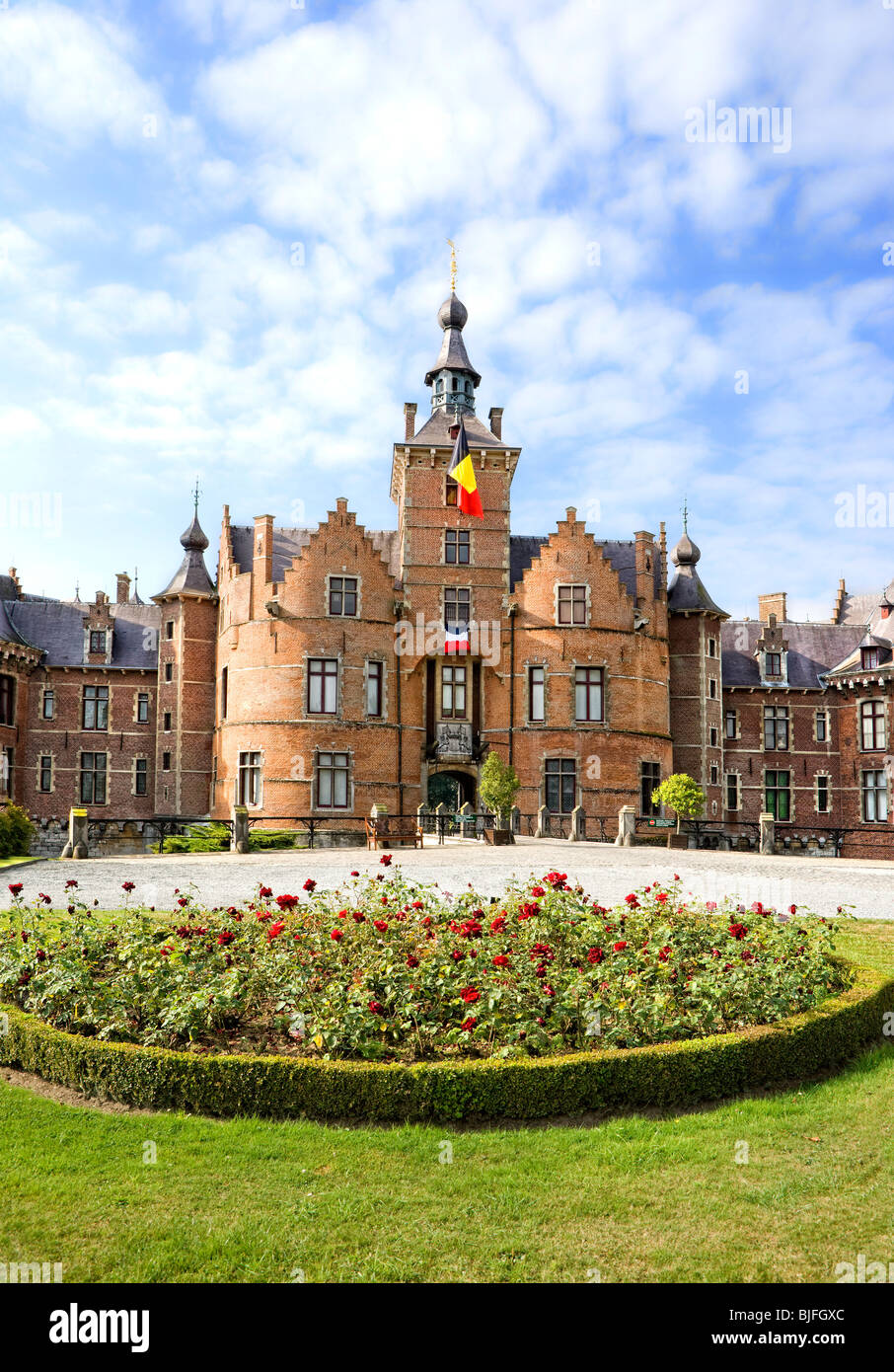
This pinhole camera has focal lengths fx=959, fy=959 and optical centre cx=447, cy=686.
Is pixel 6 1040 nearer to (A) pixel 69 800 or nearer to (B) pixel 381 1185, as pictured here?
(B) pixel 381 1185

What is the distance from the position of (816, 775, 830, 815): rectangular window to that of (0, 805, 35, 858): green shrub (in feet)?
107

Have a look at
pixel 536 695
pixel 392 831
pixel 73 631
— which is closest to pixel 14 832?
pixel 392 831

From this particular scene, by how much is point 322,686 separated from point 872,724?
929 inches

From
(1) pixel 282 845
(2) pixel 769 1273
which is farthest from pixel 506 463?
(2) pixel 769 1273

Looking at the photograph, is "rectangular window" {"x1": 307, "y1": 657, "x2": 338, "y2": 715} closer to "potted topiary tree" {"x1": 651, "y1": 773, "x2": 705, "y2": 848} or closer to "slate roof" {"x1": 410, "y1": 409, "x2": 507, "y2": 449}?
"slate roof" {"x1": 410, "y1": 409, "x2": 507, "y2": 449}

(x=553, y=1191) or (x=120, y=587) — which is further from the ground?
(x=120, y=587)

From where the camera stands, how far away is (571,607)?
119 feet

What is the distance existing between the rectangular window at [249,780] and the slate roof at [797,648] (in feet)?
70.9

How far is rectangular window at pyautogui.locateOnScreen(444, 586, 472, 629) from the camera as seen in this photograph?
36594 millimetres

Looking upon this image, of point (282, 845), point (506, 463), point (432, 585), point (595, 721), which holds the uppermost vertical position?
point (506, 463)

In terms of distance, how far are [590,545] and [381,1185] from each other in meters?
32.8

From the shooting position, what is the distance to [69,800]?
41.7 meters
